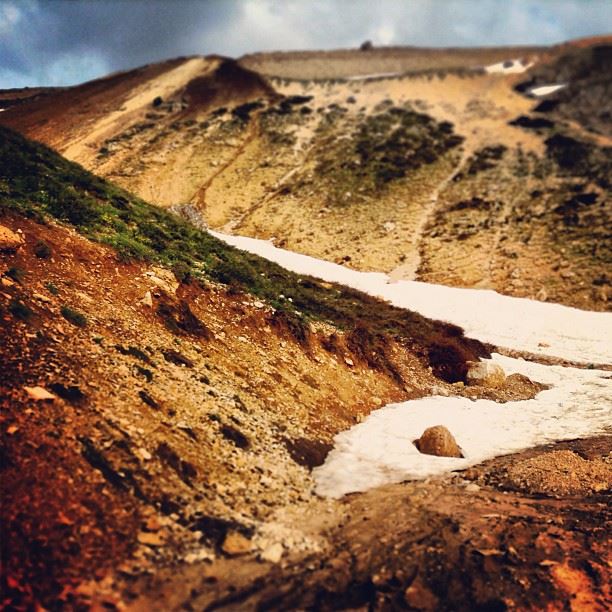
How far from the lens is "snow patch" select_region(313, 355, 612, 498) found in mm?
9078

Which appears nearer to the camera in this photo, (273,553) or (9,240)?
(273,553)

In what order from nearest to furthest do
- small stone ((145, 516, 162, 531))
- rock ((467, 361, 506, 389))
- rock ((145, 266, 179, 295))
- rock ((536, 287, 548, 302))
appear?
small stone ((145, 516, 162, 531)) → rock ((145, 266, 179, 295)) → rock ((467, 361, 506, 389)) → rock ((536, 287, 548, 302))

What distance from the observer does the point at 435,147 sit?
53812mm

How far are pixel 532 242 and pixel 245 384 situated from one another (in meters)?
35.1

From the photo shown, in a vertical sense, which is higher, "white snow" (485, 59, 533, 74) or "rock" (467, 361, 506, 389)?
"white snow" (485, 59, 533, 74)

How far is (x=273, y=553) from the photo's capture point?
6.07 m

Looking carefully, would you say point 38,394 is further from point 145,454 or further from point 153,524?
point 153,524

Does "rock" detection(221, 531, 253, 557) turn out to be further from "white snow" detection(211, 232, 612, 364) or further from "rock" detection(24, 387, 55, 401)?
"white snow" detection(211, 232, 612, 364)

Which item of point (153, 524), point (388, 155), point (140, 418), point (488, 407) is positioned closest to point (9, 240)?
point (140, 418)

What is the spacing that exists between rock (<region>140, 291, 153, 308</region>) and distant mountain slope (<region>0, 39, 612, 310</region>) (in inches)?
959

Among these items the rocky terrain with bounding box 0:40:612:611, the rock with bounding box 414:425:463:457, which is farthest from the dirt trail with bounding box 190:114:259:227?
the rock with bounding box 414:425:463:457

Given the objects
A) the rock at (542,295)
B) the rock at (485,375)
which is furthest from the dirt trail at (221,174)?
the rock at (485,375)

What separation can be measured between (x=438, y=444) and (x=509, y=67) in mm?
80769

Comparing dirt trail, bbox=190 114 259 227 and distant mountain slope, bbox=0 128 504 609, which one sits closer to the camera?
distant mountain slope, bbox=0 128 504 609
